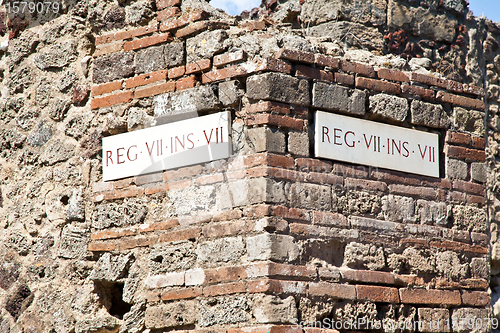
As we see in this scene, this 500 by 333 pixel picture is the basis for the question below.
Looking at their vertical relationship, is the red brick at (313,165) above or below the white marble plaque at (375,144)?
below

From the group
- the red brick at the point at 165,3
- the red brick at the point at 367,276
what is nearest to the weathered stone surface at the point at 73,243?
the red brick at the point at 165,3

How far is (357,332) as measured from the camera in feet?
13.3

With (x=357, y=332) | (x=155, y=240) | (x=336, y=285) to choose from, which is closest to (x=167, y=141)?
(x=155, y=240)

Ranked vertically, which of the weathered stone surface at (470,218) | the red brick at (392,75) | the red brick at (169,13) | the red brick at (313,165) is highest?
the red brick at (169,13)

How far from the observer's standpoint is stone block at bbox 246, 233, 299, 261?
3.80 meters

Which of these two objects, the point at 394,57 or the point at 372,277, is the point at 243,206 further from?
the point at 394,57

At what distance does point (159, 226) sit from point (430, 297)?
6.17ft

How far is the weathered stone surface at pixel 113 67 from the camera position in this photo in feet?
14.9

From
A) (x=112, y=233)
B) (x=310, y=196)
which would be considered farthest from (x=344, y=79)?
(x=112, y=233)

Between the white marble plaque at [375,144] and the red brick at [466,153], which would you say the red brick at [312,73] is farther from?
the red brick at [466,153]

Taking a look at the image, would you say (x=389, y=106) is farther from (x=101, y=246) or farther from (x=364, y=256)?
(x=101, y=246)

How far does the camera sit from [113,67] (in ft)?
15.1

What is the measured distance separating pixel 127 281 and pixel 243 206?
972mm

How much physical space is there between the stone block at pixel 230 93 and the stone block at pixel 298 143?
1.35ft
